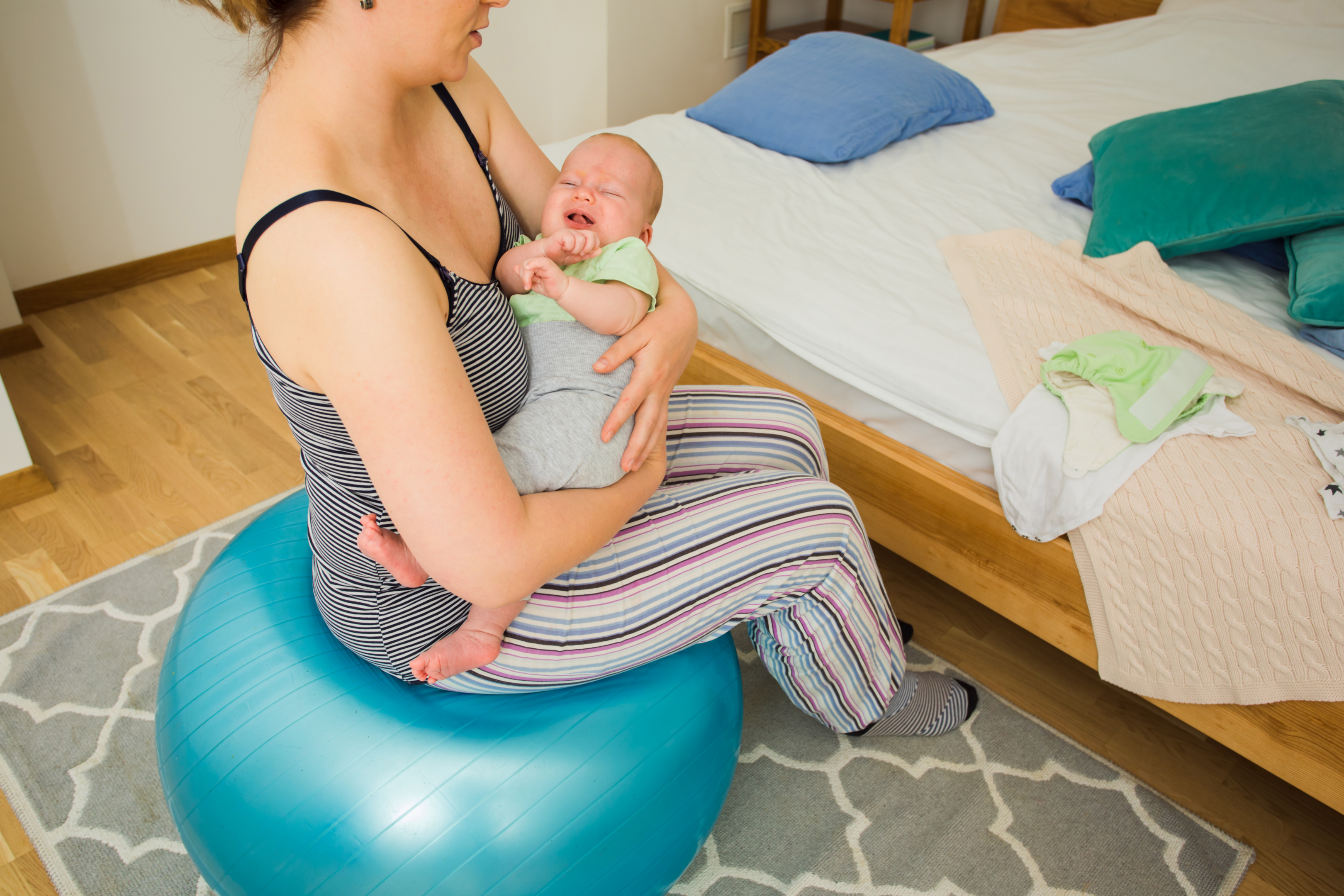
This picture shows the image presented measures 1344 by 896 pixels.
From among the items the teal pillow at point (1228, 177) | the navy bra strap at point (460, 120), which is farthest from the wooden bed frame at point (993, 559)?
the navy bra strap at point (460, 120)

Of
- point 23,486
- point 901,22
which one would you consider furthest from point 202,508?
point 901,22

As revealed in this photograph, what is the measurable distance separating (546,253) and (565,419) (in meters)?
0.22

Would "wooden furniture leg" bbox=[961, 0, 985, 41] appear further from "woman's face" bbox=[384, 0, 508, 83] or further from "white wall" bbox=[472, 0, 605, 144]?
"woman's face" bbox=[384, 0, 508, 83]

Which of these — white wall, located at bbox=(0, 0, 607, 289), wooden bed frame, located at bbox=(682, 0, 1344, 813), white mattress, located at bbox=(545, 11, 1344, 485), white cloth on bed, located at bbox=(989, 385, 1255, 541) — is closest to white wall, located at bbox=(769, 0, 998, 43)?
white mattress, located at bbox=(545, 11, 1344, 485)

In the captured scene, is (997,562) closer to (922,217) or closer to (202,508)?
(922,217)

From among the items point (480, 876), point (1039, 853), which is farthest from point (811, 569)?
point (1039, 853)

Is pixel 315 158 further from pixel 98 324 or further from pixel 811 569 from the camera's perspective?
pixel 98 324

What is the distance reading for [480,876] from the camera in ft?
2.97

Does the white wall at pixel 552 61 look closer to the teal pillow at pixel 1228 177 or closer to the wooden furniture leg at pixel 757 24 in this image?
the wooden furniture leg at pixel 757 24

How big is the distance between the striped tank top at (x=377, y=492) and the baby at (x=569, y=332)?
2cm

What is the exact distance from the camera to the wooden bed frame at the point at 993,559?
45.4 inches

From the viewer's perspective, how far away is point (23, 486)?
Answer: 1842 millimetres

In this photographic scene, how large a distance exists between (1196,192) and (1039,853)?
1193 mm

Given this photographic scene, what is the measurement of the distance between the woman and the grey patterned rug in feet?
0.37
